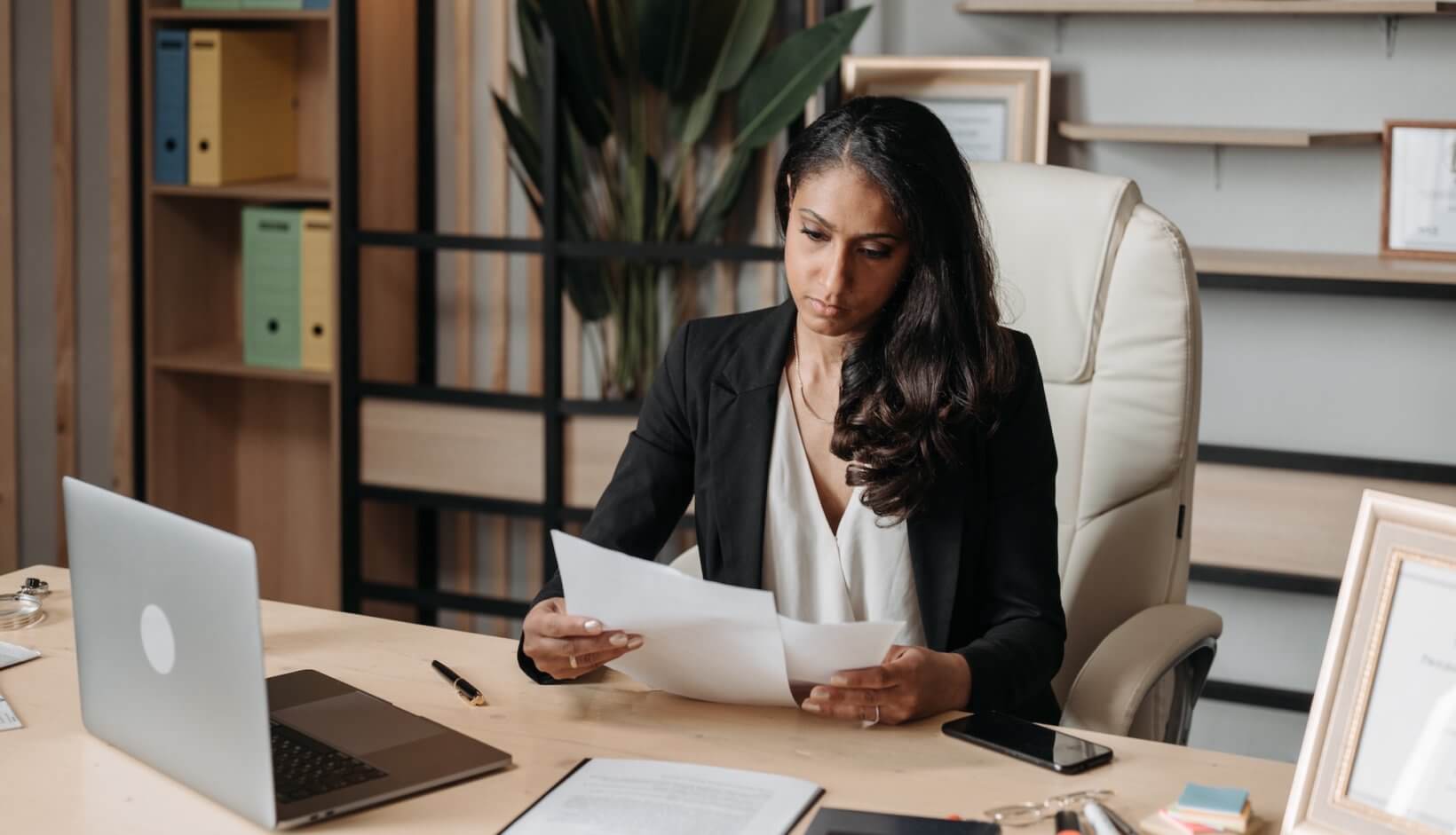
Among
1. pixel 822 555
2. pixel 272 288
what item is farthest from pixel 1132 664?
pixel 272 288

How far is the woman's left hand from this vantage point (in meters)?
1.36

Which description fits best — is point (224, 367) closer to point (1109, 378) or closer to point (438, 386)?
point (438, 386)

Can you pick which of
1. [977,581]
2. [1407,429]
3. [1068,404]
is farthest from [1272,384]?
[977,581]

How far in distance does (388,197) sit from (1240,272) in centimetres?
178

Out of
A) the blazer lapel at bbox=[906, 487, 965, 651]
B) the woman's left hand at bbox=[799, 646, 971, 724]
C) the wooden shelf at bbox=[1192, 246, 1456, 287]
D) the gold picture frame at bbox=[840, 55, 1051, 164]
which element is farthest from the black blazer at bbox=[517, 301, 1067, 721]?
the gold picture frame at bbox=[840, 55, 1051, 164]

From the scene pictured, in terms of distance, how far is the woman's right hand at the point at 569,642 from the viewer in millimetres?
1383

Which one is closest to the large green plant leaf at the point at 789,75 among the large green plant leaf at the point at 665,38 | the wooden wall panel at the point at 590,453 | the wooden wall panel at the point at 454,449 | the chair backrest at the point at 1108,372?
the large green plant leaf at the point at 665,38

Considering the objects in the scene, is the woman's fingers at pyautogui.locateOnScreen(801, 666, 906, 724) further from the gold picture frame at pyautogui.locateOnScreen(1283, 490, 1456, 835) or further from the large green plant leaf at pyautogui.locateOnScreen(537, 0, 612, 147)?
the large green plant leaf at pyautogui.locateOnScreen(537, 0, 612, 147)

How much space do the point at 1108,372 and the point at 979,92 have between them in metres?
1.10

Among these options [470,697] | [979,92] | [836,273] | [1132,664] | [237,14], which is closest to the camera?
[470,697]

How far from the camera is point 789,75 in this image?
2852 mm

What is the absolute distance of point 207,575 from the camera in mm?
1153

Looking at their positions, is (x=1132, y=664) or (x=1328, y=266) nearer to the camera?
(x=1132, y=664)

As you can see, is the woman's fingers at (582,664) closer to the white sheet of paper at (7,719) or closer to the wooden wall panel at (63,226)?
the white sheet of paper at (7,719)
